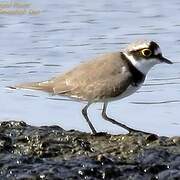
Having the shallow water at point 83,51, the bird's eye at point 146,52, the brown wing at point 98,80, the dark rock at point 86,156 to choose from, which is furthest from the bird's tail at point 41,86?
the shallow water at point 83,51

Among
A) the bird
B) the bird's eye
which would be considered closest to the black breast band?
the bird

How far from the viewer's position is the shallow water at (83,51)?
9.21 metres

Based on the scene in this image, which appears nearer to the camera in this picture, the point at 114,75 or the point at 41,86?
the point at 114,75

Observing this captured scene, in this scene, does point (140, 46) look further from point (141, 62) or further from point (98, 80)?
point (98, 80)

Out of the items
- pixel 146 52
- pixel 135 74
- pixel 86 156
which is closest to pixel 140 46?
pixel 146 52

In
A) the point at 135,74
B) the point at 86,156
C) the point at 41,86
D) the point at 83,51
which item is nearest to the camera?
the point at 86,156

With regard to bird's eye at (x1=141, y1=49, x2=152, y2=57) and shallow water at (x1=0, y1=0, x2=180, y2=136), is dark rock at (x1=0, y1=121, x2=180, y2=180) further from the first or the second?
shallow water at (x1=0, y1=0, x2=180, y2=136)

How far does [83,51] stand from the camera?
11.9 m

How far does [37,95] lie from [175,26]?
149 inches

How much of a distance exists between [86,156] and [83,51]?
17.4ft

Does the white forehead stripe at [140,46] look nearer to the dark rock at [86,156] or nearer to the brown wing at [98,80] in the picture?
the brown wing at [98,80]

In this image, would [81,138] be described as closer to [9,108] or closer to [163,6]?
[9,108]

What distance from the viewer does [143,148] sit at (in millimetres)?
6836

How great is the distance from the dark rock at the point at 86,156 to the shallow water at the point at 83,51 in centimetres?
165
